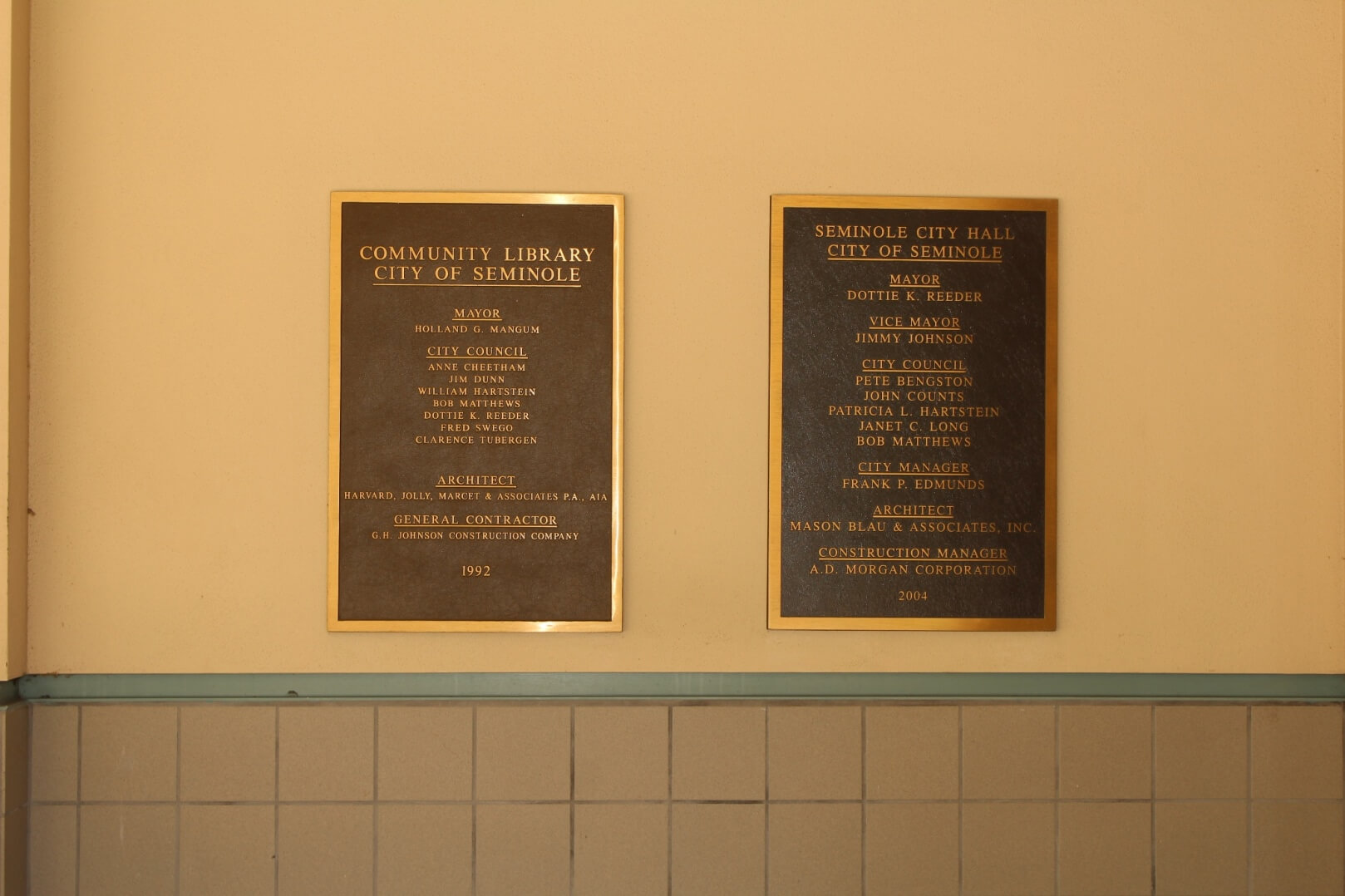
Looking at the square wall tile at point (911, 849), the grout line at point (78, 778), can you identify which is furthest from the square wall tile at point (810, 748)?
the grout line at point (78, 778)

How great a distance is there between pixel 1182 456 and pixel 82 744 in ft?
9.71

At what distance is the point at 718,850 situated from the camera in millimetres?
2520

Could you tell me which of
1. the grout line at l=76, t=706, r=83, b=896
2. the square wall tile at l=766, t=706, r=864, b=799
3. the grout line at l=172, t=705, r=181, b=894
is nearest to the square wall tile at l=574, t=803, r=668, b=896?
the square wall tile at l=766, t=706, r=864, b=799

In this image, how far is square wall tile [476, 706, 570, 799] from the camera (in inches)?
99.0

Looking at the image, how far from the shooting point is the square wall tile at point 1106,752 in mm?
2547

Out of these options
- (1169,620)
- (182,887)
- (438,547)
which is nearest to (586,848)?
(438,547)

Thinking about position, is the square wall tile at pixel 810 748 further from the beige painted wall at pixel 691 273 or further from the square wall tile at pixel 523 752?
the square wall tile at pixel 523 752

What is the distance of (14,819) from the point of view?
95.0 inches

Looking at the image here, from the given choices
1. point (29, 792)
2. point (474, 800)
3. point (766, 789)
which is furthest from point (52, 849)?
point (766, 789)

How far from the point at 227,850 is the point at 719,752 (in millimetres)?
1284

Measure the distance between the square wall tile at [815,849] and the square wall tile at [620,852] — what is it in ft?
0.94

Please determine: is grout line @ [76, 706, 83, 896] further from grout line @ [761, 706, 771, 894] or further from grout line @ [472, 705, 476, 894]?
grout line @ [761, 706, 771, 894]

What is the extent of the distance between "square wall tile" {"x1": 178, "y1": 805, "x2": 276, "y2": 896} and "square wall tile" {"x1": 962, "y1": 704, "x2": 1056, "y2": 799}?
71.0 inches

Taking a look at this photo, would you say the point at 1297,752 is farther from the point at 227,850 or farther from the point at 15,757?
the point at 15,757
